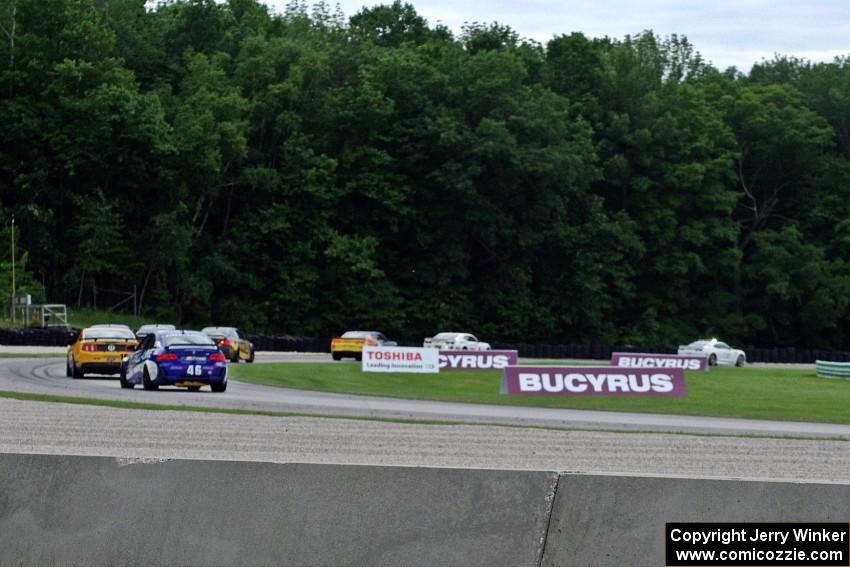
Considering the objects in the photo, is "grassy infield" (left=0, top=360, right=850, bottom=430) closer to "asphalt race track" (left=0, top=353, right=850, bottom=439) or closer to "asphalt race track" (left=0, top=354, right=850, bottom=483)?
"asphalt race track" (left=0, top=353, right=850, bottom=439)

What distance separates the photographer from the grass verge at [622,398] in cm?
3222

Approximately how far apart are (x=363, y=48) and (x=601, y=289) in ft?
69.1

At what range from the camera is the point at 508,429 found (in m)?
23.9

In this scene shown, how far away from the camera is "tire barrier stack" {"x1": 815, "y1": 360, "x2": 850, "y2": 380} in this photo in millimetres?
54781

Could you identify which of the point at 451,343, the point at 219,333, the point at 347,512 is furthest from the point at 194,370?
the point at 451,343

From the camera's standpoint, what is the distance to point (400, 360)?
46.2m

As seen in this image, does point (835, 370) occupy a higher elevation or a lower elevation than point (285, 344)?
higher

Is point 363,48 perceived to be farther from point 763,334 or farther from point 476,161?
point 763,334

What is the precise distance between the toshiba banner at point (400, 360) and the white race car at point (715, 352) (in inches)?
1035

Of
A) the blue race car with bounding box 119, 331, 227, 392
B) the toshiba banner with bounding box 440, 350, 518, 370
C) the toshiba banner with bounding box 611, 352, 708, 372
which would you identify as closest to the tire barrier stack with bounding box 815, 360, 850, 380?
the toshiba banner with bounding box 611, 352, 708, 372

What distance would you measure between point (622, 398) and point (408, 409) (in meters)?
7.94

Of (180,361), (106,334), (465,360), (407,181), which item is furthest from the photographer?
(407,181)

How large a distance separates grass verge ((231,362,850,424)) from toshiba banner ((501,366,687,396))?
500mm

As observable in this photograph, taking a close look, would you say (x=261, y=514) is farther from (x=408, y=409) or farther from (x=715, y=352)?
(x=715, y=352)
